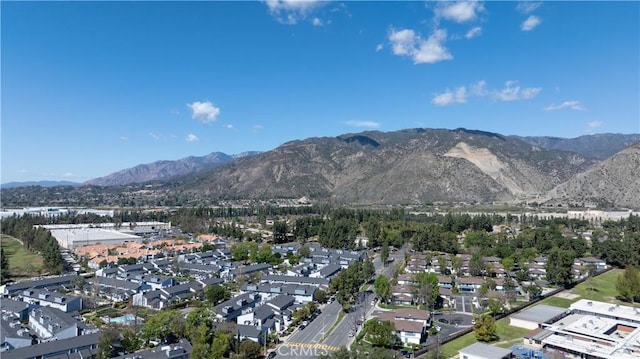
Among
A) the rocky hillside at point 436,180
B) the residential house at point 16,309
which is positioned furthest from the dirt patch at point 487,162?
the residential house at point 16,309

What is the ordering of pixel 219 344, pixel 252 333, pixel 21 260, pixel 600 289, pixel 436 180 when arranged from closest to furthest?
pixel 219 344 → pixel 252 333 → pixel 600 289 → pixel 21 260 → pixel 436 180

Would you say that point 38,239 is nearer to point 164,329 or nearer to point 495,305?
point 164,329

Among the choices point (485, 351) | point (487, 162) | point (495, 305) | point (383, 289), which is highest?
point (487, 162)

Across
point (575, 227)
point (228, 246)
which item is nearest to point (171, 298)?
point (228, 246)

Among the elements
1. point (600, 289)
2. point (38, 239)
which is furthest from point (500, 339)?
point (38, 239)

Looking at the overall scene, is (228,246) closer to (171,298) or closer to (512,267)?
(171,298)

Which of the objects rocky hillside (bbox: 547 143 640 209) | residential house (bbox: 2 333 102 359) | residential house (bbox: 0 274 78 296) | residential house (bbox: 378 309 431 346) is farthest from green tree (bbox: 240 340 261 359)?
rocky hillside (bbox: 547 143 640 209)
